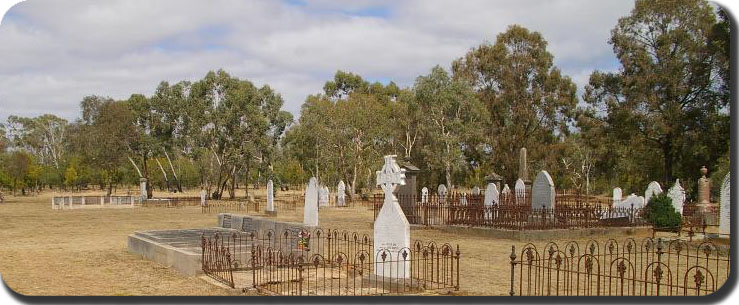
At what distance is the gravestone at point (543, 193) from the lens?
21703 millimetres

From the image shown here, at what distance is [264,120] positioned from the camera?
175 ft

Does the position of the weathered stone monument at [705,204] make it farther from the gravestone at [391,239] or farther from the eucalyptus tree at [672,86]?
the gravestone at [391,239]

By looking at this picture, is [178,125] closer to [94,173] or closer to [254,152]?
[254,152]

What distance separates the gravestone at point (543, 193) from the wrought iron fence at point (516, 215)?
12.3 inches

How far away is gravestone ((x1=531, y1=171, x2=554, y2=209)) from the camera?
71.2 feet

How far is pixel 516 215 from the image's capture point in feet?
66.5

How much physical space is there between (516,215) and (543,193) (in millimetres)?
2183

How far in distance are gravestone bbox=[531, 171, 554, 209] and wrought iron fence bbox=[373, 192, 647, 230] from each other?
0.31 metres

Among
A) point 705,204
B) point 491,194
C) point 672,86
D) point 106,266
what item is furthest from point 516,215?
point 672,86

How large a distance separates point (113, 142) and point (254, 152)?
12.0 meters

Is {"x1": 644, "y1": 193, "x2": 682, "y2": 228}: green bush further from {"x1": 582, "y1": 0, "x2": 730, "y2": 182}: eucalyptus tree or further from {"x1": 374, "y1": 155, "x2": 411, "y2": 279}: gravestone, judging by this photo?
{"x1": 582, "y1": 0, "x2": 730, "y2": 182}: eucalyptus tree

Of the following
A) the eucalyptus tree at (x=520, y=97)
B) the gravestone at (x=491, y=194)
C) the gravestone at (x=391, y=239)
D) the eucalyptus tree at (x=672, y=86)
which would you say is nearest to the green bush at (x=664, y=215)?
the gravestone at (x=491, y=194)

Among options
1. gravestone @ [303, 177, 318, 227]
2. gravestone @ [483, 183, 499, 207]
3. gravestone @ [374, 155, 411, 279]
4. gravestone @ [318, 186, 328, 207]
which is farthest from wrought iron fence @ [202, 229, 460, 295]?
gravestone @ [318, 186, 328, 207]

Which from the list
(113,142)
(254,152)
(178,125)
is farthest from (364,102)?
(113,142)
